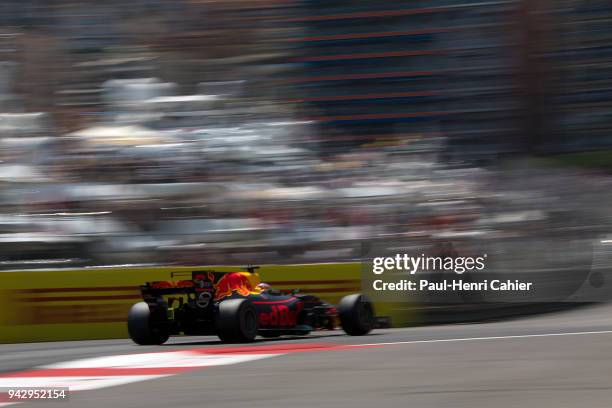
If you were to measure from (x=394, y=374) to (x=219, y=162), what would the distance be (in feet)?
35.8

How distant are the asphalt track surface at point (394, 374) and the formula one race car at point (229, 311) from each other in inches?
6.5

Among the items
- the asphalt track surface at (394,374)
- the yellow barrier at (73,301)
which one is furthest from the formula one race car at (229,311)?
the yellow barrier at (73,301)

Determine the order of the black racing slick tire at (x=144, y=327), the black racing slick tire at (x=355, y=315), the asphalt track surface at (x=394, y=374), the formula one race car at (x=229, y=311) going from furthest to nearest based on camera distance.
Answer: the black racing slick tire at (x=355, y=315) → the black racing slick tire at (x=144, y=327) → the formula one race car at (x=229, y=311) → the asphalt track surface at (x=394, y=374)

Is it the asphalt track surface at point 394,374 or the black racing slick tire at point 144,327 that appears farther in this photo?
the black racing slick tire at point 144,327

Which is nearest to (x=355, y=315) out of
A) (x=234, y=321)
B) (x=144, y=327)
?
(x=234, y=321)

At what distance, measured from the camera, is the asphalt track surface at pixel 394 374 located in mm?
4941

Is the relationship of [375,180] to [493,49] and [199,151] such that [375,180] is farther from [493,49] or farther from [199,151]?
[493,49]

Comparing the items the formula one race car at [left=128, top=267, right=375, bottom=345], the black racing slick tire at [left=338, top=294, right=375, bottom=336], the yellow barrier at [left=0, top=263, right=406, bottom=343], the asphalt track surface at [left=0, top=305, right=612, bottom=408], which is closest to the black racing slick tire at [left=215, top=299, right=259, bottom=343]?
the formula one race car at [left=128, top=267, right=375, bottom=345]

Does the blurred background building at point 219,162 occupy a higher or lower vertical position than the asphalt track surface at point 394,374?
higher

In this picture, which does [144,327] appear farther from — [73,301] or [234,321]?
[73,301]

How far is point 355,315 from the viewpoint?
942 cm

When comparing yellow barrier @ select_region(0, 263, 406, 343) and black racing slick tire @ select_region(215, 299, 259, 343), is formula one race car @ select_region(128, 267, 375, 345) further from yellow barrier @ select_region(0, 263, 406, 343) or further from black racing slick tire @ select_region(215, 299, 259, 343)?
yellow barrier @ select_region(0, 263, 406, 343)

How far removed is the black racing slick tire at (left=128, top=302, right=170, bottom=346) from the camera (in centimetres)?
922

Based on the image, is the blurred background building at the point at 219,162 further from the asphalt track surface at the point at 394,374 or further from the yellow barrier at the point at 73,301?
the asphalt track surface at the point at 394,374
